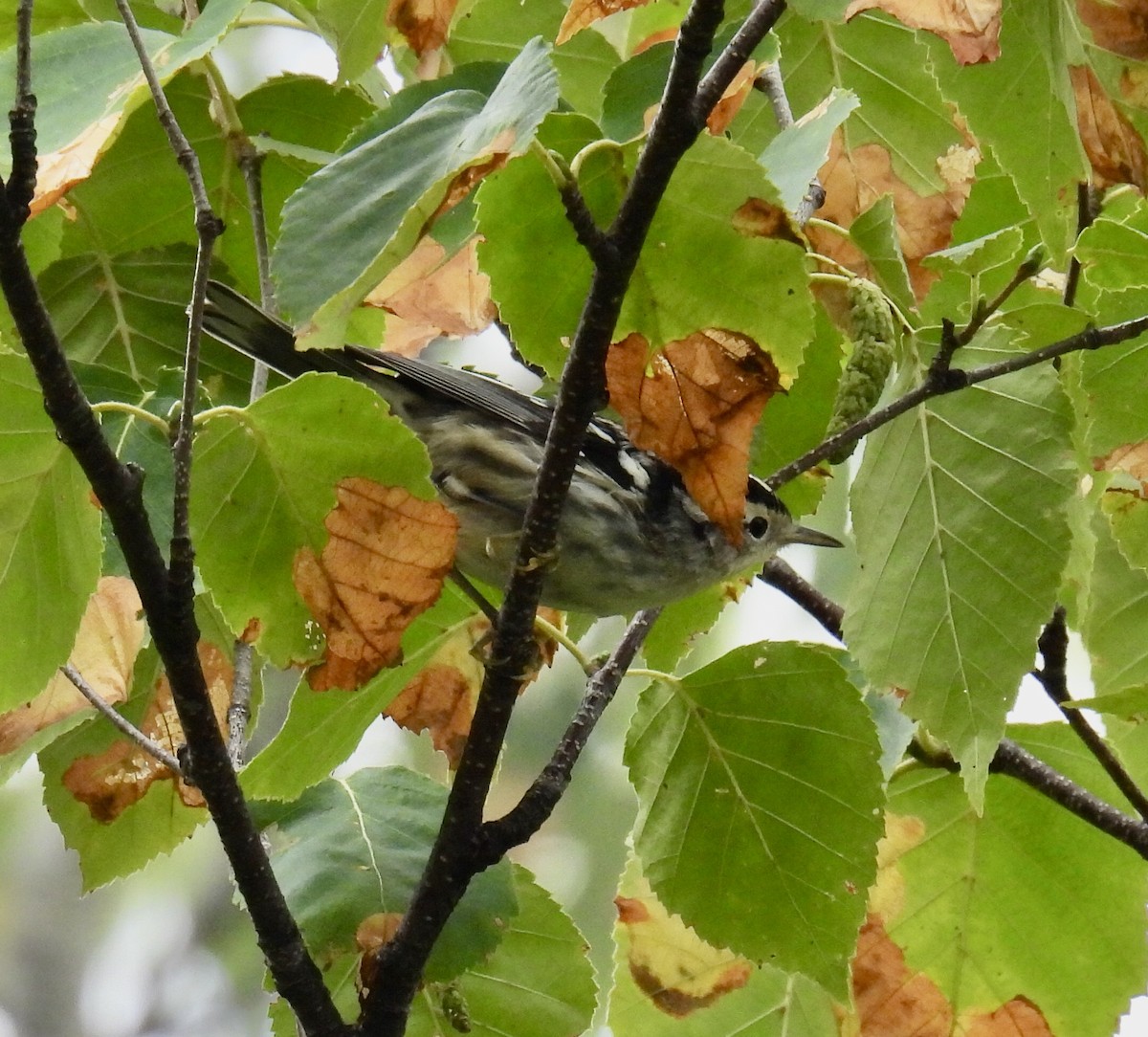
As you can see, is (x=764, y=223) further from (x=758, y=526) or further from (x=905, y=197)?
(x=758, y=526)

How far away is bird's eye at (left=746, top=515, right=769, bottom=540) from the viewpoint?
291 cm

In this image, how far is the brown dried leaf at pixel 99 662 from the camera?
201 centimetres

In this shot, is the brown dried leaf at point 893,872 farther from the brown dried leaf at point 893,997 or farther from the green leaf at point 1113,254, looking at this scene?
the green leaf at point 1113,254

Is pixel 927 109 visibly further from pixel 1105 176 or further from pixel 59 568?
pixel 59 568

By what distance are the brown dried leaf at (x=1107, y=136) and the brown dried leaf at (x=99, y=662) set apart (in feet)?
4.65

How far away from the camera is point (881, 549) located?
6.91 feet

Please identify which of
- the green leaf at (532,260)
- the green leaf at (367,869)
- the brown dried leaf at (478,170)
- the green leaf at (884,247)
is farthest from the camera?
the green leaf at (884,247)

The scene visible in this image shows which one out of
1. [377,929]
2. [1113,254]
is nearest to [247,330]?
[377,929]

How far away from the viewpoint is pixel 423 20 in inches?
83.3

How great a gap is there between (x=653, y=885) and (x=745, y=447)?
757 mm

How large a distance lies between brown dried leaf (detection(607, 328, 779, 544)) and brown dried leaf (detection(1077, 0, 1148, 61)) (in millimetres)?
553

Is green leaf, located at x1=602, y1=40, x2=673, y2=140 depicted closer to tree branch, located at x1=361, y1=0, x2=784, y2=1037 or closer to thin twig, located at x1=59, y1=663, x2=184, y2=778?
tree branch, located at x1=361, y1=0, x2=784, y2=1037

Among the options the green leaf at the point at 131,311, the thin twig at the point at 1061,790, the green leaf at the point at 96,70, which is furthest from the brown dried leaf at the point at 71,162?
the thin twig at the point at 1061,790

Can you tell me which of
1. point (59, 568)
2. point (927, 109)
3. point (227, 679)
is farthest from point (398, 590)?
point (927, 109)
